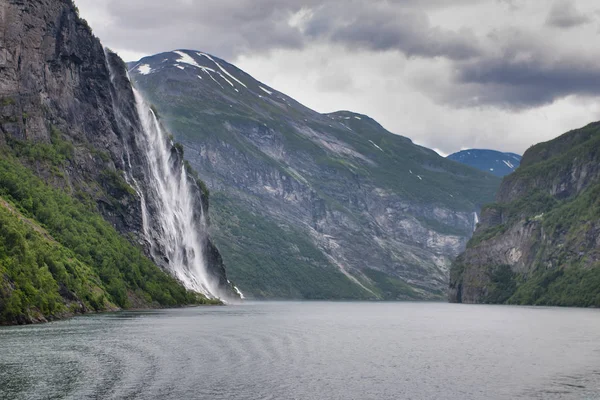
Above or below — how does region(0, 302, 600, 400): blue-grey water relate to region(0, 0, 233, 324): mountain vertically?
below

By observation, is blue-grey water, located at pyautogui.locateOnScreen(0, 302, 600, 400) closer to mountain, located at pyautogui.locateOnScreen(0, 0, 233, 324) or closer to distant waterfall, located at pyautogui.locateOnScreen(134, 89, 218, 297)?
mountain, located at pyautogui.locateOnScreen(0, 0, 233, 324)

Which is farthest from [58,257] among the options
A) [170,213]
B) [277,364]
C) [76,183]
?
[170,213]

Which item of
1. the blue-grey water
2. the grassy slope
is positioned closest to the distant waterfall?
the grassy slope

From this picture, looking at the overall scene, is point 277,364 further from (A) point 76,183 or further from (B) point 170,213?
(B) point 170,213

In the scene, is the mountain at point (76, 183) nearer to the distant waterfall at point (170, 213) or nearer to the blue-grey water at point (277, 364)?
the distant waterfall at point (170, 213)

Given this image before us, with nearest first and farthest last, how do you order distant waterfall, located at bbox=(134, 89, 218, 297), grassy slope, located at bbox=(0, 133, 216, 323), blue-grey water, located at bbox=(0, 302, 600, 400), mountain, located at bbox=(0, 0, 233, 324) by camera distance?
blue-grey water, located at bbox=(0, 302, 600, 400) < grassy slope, located at bbox=(0, 133, 216, 323) < mountain, located at bbox=(0, 0, 233, 324) < distant waterfall, located at bbox=(134, 89, 218, 297)

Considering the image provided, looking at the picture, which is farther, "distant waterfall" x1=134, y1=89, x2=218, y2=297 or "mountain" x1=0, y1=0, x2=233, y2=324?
"distant waterfall" x1=134, y1=89, x2=218, y2=297
